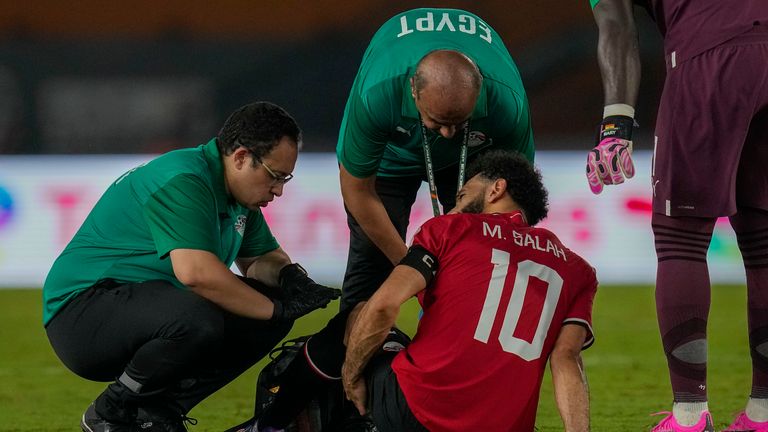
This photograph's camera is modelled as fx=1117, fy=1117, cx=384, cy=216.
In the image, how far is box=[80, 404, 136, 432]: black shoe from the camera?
3479 millimetres

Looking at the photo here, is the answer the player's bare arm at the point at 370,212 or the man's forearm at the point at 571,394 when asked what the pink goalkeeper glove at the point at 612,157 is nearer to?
the man's forearm at the point at 571,394

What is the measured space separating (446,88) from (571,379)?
991 mm

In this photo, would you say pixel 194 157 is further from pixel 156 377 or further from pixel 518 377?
pixel 518 377

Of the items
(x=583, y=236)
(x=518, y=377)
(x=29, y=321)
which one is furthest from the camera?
(x=583, y=236)

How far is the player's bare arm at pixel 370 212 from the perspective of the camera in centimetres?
399

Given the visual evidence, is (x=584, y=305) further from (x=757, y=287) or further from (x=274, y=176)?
(x=274, y=176)

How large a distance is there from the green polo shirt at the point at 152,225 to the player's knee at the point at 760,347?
1.69 meters

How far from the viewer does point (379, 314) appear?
286 cm

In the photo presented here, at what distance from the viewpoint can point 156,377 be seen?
3424mm

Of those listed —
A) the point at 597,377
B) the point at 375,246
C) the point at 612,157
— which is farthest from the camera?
the point at 597,377

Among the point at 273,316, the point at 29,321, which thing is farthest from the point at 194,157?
the point at 29,321

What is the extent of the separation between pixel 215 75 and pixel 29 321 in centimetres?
372

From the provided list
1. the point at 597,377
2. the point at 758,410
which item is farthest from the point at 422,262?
the point at 597,377

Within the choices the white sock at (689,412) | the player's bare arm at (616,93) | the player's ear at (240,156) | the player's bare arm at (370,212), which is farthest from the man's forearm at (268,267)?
the white sock at (689,412)
